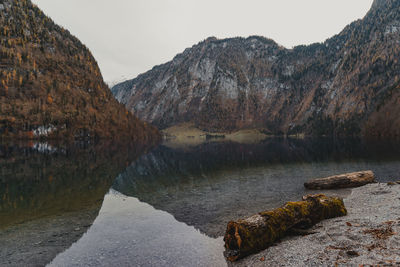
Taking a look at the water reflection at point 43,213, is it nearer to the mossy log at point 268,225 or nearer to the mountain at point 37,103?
the mossy log at point 268,225

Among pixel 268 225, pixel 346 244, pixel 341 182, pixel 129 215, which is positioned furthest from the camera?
pixel 341 182

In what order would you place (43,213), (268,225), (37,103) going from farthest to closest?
(37,103), (43,213), (268,225)

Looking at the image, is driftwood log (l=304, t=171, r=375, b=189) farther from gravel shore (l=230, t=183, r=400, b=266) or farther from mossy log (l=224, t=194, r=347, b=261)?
mossy log (l=224, t=194, r=347, b=261)

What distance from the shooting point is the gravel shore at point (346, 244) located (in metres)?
9.64

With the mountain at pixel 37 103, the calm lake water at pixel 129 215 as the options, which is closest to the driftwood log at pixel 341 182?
the calm lake water at pixel 129 215

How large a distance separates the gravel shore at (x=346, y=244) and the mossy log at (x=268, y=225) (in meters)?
0.44

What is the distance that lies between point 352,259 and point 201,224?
1117 cm

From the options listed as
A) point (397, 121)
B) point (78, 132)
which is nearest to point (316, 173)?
point (397, 121)

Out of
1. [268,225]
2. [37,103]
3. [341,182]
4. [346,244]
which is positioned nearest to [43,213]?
[268,225]

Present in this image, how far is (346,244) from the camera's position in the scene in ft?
37.4

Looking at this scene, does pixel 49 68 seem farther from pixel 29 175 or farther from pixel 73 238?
pixel 73 238

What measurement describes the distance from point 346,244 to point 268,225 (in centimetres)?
381

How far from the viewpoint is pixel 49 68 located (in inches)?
7869

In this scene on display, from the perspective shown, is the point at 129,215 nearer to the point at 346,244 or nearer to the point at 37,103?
the point at 346,244
